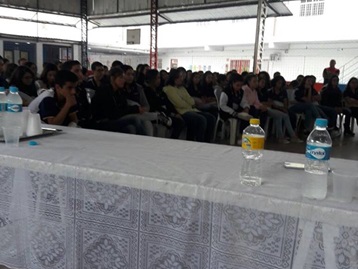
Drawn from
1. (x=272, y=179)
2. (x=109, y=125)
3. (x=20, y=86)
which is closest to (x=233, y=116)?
(x=109, y=125)

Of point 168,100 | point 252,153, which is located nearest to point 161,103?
point 168,100

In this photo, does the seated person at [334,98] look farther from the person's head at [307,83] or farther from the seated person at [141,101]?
the seated person at [141,101]

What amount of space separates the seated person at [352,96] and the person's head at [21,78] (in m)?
4.86

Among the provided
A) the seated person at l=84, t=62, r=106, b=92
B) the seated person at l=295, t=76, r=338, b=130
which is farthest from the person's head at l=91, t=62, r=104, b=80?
the seated person at l=295, t=76, r=338, b=130

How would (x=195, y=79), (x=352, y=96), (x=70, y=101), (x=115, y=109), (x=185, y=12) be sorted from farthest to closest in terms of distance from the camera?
(x=185, y=12)
(x=352, y=96)
(x=195, y=79)
(x=115, y=109)
(x=70, y=101)

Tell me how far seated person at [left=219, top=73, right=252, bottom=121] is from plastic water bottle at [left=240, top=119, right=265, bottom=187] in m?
3.26

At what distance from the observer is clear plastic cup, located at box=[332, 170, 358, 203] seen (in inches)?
41.0

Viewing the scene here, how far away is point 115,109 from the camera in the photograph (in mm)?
3357

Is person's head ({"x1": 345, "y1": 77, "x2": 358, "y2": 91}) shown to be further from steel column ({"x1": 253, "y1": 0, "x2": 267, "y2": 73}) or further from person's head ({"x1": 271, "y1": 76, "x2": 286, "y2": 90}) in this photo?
steel column ({"x1": 253, "y1": 0, "x2": 267, "y2": 73})

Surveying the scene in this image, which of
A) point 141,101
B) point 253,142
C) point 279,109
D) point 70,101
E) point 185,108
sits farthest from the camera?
point 279,109

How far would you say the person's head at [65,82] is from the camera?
246 cm

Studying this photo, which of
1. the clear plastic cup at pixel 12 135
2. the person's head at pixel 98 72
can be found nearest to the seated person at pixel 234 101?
the person's head at pixel 98 72

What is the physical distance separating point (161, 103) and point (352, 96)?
3588 millimetres

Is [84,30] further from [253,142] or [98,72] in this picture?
[253,142]
